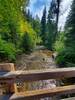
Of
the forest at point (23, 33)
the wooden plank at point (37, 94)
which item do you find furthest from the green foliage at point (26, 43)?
the wooden plank at point (37, 94)

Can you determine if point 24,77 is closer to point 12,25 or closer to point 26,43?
point 12,25

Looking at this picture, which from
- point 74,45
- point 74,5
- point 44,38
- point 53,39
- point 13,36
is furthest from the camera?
point 44,38

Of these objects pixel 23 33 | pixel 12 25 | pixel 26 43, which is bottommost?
pixel 26 43

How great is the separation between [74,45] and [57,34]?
1911 centimetres

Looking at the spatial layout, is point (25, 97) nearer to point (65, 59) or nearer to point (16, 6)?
point (16, 6)

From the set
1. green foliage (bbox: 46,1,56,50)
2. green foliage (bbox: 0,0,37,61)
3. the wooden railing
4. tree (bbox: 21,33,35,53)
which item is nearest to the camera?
the wooden railing

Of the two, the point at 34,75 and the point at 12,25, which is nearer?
the point at 34,75

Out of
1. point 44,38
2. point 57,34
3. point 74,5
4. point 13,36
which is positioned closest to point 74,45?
point 74,5

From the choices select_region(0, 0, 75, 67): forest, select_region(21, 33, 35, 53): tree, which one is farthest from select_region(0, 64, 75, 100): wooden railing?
select_region(21, 33, 35, 53): tree

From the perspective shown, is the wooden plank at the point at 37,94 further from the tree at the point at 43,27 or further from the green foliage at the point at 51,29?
the tree at the point at 43,27

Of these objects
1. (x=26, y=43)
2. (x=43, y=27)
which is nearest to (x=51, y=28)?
(x=43, y=27)

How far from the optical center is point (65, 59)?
1332cm

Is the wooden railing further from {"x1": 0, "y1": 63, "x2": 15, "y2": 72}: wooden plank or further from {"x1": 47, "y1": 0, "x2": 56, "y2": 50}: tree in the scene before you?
{"x1": 47, "y1": 0, "x2": 56, "y2": 50}: tree

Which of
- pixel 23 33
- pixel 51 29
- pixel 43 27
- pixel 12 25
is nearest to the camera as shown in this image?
pixel 12 25
